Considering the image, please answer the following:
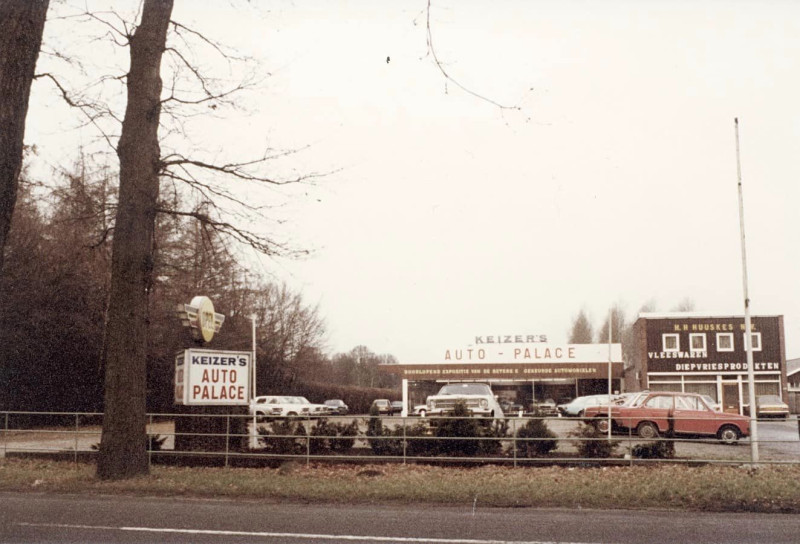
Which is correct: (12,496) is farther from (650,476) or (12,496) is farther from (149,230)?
(650,476)

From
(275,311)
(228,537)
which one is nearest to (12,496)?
(228,537)

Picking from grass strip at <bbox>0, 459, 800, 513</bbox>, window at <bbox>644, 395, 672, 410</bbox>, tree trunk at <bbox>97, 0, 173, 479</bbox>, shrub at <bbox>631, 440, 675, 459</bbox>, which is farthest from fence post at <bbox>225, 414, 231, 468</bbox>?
window at <bbox>644, 395, 672, 410</bbox>

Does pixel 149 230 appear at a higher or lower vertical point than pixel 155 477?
higher

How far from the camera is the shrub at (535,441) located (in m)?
16.4

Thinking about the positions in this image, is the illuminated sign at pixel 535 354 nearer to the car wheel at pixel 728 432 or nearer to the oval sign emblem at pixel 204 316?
the car wheel at pixel 728 432

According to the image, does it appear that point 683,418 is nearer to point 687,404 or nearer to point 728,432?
point 687,404

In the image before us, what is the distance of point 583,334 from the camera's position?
96812mm

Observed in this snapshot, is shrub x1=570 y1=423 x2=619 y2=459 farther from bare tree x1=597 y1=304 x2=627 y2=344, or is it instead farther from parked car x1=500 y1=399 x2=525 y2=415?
bare tree x1=597 y1=304 x2=627 y2=344

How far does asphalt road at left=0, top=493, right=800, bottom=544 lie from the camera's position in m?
8.15

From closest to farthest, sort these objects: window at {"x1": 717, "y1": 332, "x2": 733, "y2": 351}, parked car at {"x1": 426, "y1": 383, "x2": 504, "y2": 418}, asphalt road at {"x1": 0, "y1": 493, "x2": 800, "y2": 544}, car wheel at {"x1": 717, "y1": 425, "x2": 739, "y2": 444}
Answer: asphalt road at {"x1": 0, "y1": 493, "x2": 800, "y2": 544}, car wheel at {"x1": 717, "y1": 425, "x2": 739, "y2": 444}, parked car at {"x1": 426, "y1": 383, "x2": 504, "y2": 418}, window at {"x1": 717, "y1": 332, "x2": 733, "y2": 351}

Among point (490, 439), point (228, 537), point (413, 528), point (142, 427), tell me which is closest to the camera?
point (228, 537)

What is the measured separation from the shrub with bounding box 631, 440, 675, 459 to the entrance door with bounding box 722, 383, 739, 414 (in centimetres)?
3368

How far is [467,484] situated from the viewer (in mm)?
12781

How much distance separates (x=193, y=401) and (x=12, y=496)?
439 centimetres
